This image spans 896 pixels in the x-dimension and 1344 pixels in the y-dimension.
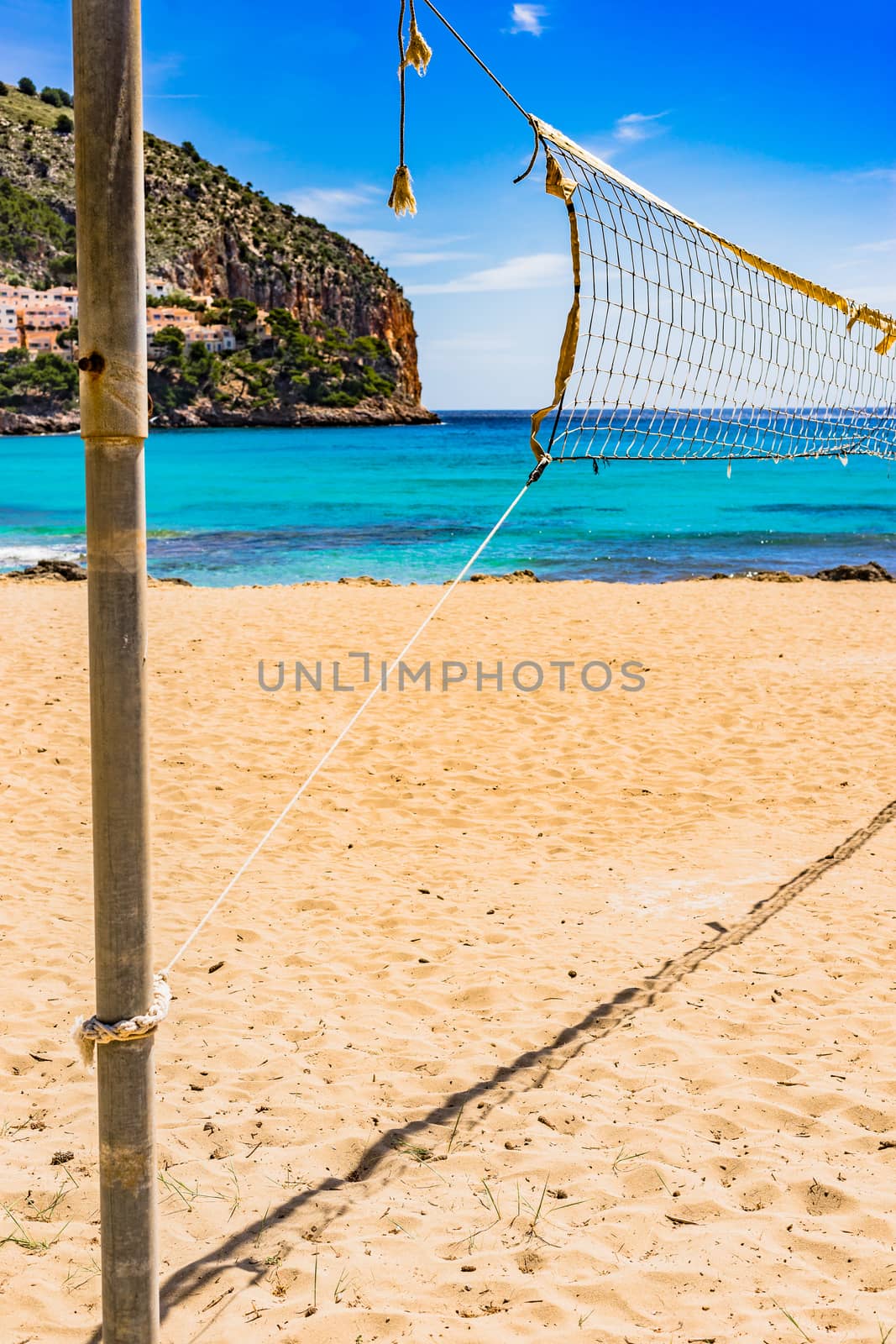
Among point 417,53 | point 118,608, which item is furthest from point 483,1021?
point 417,53

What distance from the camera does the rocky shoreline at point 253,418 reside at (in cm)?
7038

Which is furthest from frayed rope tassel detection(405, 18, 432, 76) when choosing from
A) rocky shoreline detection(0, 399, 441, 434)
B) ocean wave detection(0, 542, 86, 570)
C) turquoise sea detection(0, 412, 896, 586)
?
rocky shoreline detection(0, 399, 441, 434)

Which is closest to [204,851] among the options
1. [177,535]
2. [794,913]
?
[794,913]

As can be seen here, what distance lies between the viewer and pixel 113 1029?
167 centimetres

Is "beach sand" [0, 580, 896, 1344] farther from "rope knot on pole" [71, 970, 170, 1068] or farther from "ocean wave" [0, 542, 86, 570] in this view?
"ocean wave" [0, 542, 86, 570]

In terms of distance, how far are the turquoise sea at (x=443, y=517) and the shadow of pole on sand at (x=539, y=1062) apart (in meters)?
13.1

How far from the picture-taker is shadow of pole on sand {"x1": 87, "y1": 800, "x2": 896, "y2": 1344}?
2.41 meters

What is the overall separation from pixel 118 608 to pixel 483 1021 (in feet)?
8.56

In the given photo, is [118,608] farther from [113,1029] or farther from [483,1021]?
[483,1021]

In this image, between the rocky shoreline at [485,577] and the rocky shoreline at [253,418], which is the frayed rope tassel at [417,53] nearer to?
the rocky shoreline at [485,577]

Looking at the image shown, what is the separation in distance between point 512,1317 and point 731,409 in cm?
463

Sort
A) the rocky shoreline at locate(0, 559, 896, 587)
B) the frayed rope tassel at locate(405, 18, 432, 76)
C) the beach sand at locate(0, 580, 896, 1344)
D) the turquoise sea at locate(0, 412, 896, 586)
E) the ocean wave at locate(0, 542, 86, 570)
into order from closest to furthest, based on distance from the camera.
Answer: the beach sand at locate(0, 580, 896, 1344)
the frayed rope tassel at locate(405, 18, 432, 76)
the rocky shoreline at locate(0, 559, 896, 587)
the ocean wave at locate(0, 542, 86, 570)
the turquoise sea at locate(0, 412, 896, 586)

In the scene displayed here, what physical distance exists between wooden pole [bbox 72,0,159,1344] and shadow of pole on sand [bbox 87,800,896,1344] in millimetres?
627

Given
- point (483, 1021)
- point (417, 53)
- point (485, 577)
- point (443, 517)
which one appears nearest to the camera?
point (417, 53)
